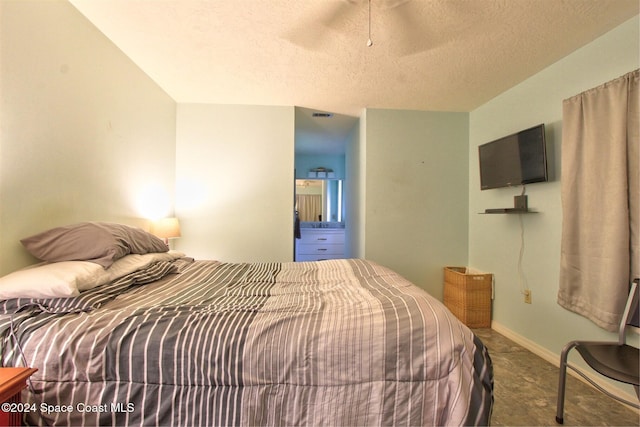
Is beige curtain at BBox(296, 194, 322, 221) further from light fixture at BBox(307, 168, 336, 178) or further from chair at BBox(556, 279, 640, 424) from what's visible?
chair at BBox(556, 279, 640, 424)

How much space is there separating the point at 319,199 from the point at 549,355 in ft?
13.1

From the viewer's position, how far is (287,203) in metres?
2.88

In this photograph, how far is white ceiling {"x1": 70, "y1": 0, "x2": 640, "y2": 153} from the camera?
1.46 metres

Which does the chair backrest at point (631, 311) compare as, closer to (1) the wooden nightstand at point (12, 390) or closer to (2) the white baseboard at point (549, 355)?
(2) the white baseboard at point (549, 355)

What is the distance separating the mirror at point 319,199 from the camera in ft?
16.7

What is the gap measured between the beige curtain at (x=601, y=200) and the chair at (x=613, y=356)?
0.11m

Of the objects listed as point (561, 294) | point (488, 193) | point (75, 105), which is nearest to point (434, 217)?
point (488, 193)

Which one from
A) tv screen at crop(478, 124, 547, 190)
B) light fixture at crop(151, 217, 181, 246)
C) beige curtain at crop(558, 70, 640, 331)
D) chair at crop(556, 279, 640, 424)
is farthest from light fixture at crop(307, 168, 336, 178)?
chair at crop(556, 279, 640, 424)

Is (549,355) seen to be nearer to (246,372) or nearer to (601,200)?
(601,200)

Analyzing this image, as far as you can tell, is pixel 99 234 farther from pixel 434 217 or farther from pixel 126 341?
pixel 434 217

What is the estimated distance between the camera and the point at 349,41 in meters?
1.73

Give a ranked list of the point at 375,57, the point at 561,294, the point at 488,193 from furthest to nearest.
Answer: the point at 488,193 → the point at 375,57 → the point at 561,294

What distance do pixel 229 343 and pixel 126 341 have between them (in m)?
0.38

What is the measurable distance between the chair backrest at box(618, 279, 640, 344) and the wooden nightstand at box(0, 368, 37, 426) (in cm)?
272
